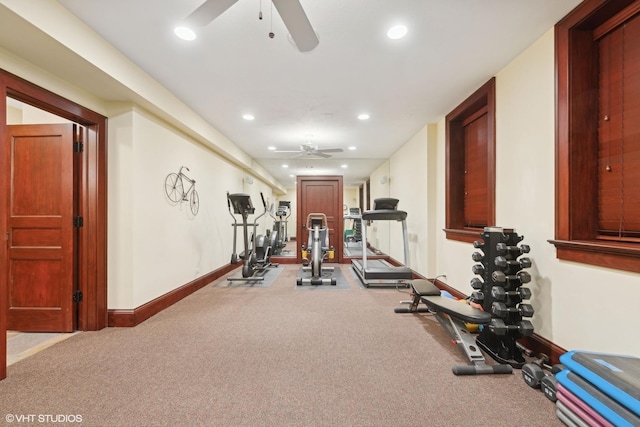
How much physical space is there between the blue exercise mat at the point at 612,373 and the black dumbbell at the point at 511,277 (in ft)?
2.08

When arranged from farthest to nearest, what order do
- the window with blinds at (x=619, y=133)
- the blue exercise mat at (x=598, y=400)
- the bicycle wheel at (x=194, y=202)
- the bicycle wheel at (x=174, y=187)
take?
1. the bicycle wheel at (x=194, y=202)
2. the bicycle wheel at (x=174, y=187)
3. the window with blinds at (x=619, y=133)
4. the blue exercise mat at (x=598, y=400)

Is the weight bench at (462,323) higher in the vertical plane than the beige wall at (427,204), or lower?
lower

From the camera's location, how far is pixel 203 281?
442 centimetres

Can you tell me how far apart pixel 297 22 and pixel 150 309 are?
337 cm

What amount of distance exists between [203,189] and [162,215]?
4.18ft

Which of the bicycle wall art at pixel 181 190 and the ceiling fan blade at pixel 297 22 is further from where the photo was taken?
the bicycle wall art at pixel 181 190

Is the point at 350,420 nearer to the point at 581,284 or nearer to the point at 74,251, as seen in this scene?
the point at 581,284

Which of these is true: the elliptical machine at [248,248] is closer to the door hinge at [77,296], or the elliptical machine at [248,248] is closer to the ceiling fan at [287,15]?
the door hinge at [77,296]

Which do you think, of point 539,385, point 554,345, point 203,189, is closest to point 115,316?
point 203,189

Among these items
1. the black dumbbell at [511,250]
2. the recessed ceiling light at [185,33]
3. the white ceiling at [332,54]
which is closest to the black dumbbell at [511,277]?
the black dumbbell at [511,250]

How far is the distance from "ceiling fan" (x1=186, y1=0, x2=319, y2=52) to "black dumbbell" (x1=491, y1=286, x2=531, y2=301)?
2345 mm

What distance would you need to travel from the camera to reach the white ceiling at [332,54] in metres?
1.90

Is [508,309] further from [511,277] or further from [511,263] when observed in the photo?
[511,263]

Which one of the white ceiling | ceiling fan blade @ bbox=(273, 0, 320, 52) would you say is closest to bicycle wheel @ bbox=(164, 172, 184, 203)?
the white ceiling
